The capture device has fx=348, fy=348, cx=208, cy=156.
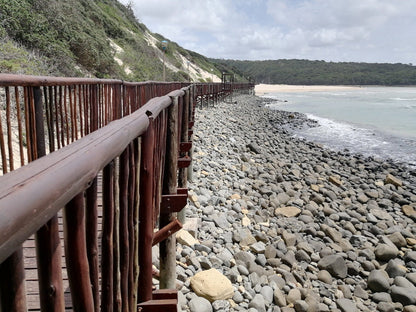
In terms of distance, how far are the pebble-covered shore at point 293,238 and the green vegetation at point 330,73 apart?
134 m

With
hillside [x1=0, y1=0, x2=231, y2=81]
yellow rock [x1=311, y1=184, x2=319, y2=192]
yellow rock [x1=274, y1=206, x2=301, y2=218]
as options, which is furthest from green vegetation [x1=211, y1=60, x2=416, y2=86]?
yellow rock [x1=274, y1=206, x2=301, y2=218]

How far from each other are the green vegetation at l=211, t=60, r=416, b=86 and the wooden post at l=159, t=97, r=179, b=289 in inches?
5546

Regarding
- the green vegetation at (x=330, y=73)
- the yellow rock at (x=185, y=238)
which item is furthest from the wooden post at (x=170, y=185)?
the green vegetation at (x=330, y=73)

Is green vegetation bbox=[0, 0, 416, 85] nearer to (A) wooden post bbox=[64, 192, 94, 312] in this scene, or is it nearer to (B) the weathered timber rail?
(B) the weathered timber rail

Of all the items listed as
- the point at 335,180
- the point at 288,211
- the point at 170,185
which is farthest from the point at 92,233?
the point at 335,180

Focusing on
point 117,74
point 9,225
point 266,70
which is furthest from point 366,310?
point 266,70

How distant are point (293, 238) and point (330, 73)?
6925 inches

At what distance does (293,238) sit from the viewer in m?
6.26

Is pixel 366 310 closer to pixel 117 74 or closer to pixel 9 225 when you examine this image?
pixel 9 225

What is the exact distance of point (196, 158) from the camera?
926 cm

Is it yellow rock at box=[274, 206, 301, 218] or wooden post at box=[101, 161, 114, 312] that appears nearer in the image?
wooden post at box=[101, 161, 114, 312]

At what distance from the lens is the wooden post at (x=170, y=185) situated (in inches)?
122

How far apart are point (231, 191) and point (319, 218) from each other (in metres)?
2.02

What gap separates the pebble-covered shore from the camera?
4.58 meters
